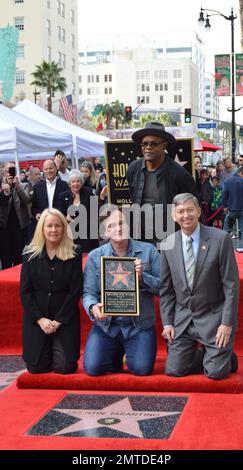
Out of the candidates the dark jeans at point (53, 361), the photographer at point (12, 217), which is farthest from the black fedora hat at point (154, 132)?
the photographer at point (12, 217)

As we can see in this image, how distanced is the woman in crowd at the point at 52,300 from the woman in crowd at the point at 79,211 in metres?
→ 2.98

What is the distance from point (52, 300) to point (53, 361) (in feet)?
1.66

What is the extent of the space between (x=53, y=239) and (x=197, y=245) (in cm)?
117

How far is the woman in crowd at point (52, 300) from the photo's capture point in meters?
5.60

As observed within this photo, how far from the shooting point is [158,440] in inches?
167

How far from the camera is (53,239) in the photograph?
18.5ft

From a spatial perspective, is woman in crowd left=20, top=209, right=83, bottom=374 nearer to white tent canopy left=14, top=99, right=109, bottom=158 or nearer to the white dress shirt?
the white dress shirt

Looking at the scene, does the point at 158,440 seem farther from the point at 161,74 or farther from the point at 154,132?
the point at 161,74

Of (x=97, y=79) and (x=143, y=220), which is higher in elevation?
(x=97, y=79)

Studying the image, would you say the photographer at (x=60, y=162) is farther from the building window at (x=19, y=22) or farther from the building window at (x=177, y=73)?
the building window at (x=177, y=73)

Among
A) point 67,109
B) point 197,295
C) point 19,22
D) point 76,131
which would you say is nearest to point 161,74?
point 19,22

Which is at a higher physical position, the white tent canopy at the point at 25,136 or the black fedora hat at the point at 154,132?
the white tent canopy at the point at 25,136
